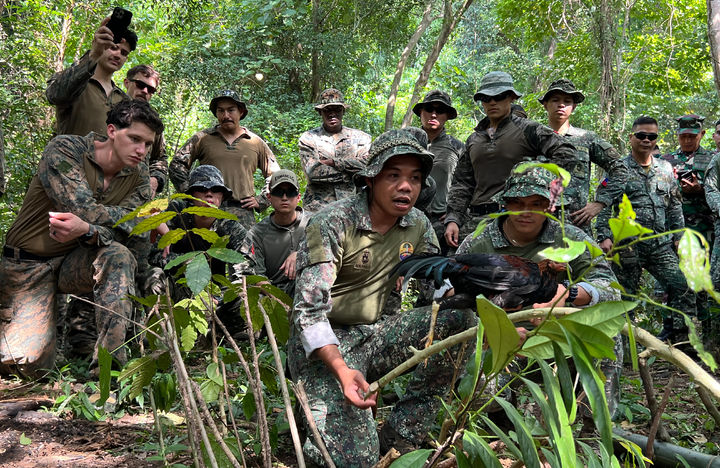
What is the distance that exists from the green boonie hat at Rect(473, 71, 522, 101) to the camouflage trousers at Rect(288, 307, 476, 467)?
258 cm

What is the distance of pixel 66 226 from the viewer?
12.8ft

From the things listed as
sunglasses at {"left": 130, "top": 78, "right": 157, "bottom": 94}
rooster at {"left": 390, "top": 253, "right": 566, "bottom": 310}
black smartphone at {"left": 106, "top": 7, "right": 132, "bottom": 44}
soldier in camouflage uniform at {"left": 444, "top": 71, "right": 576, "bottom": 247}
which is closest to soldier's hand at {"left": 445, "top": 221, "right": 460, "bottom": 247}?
soldier in camouflage uniform at {"left": 444, "top": 71, "right": 576, "bottom": 247}

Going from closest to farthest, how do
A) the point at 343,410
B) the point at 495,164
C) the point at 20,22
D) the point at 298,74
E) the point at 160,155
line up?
the point at 343,410, the point at 495,164, the point at 160,155, the point at 20,22, the point at 298,74

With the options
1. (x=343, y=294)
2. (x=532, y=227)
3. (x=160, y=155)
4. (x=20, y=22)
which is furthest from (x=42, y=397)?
(x=20, y=22)

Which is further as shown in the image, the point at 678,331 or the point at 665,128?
the point at 665,128

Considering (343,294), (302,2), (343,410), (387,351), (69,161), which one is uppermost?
(302,2)

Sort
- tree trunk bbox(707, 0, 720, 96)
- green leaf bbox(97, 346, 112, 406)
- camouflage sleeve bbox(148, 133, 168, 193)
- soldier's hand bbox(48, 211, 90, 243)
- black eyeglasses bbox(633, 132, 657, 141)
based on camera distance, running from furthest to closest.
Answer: black eyeglasses bbox(633, 132, 657, 141) → camouflage sleeve bbox(148, 133, 168, 193) → tree trunk bbox(707, 0, 720, 96) → soldier's hand bbox(48, 211, 90, 243) → green leaf bbox(97, 346, 112, 406)

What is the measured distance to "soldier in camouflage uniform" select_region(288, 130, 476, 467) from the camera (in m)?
2.88

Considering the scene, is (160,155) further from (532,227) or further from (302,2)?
(302,2)

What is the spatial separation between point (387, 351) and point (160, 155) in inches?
145

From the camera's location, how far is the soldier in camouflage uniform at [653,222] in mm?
6049

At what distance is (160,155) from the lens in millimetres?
5980

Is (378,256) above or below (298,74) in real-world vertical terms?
below

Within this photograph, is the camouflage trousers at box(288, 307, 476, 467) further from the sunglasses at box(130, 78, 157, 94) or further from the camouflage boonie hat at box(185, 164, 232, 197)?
the sunglasses at box(130, 78, 157, 94)
